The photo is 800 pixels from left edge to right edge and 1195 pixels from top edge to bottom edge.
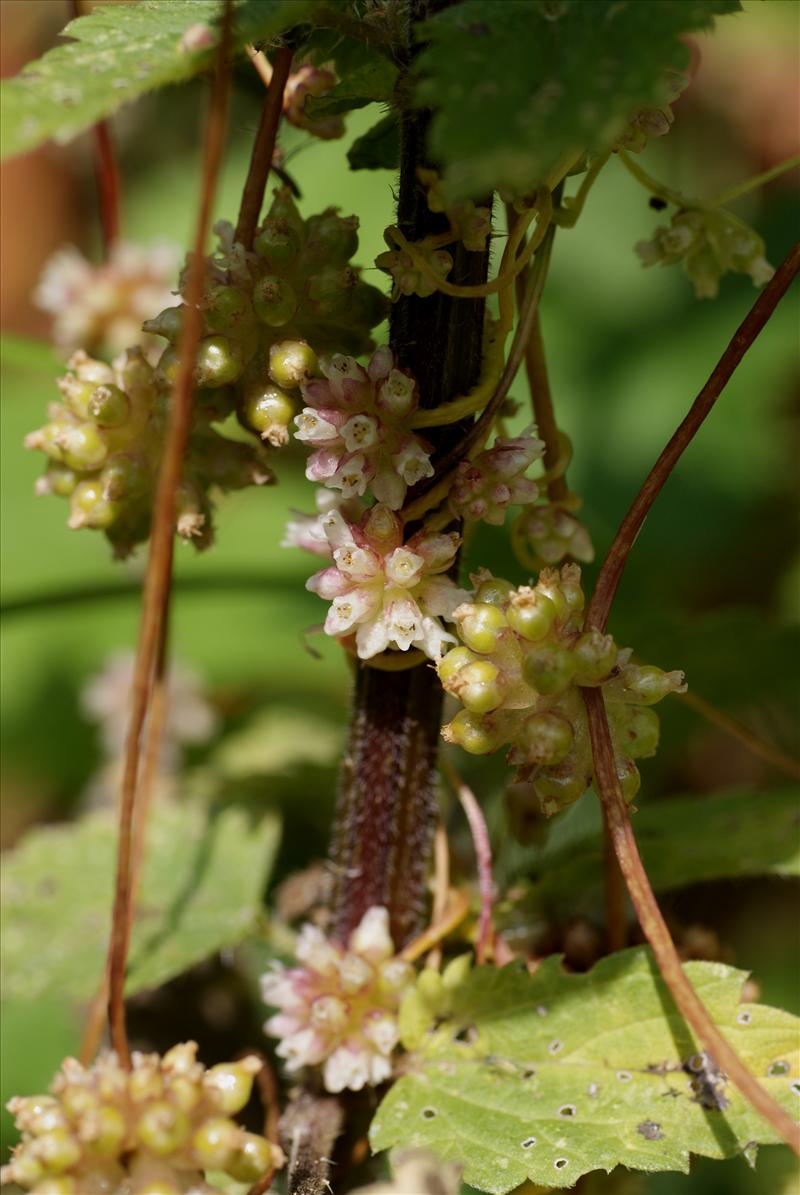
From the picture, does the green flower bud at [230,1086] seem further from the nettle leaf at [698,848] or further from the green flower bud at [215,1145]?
the nettle leaf at [698,848]

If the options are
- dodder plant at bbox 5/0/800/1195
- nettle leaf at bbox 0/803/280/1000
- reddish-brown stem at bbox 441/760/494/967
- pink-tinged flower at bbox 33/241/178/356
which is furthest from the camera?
pink-tinged flower at bbox 33/241/178/356

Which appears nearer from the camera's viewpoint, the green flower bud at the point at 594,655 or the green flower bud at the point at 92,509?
the green flower bud at the point at 594,655

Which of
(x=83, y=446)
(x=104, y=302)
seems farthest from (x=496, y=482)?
(x=104, y=302)

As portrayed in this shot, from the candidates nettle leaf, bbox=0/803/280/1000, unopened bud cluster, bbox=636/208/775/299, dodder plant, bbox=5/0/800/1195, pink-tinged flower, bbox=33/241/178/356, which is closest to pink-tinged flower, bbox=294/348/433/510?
dodder plant, bbox=5/0/800/1195

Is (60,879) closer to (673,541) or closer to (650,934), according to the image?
(650,934)

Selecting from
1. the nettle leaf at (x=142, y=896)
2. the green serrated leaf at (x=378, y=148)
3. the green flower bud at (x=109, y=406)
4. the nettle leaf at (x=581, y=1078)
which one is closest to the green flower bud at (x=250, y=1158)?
the nettle leaf at (x=581, y=1078)

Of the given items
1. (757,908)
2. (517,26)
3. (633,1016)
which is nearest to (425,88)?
(517,26)

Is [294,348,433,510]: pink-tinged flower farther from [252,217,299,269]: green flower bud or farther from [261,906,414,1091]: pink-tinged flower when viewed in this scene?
[261,906,414,1091]: pink-tinged flower

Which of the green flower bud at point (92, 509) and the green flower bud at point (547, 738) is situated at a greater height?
the green flower bud at point (92, 509)

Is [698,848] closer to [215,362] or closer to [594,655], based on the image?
[594,655]
